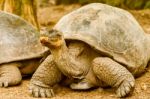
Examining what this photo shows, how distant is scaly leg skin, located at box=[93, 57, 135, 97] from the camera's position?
17.8 feet

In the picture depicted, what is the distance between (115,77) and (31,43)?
4.55 feet

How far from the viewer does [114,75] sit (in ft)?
18.1

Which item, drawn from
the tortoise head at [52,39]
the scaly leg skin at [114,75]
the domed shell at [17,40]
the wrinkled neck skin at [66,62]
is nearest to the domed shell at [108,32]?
the scaly leg skin at [114,75]

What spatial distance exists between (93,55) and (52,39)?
685 mm

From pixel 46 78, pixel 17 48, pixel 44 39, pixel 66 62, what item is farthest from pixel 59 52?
pixel 17 48

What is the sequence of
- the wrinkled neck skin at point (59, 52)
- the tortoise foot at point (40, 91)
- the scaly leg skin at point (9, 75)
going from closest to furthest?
the wrinkled neck skin at point (59, 52)
the tortoise foot at point (40, 91)
the scaly leg skin at point (9, 75)

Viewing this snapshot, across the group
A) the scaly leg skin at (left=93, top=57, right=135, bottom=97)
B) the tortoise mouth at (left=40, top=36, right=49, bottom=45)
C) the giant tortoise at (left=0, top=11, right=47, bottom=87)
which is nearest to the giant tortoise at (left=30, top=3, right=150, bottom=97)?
the scaly leg skin at (left=93, top=57, right=135, bottom=97)

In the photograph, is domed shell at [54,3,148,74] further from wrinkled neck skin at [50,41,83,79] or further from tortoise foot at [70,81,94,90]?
tortoise foot at [70,81,94,90]

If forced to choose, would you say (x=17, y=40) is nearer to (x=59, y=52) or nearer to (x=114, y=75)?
(x=59, y=52)

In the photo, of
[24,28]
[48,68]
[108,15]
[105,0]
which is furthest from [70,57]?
[105,0]

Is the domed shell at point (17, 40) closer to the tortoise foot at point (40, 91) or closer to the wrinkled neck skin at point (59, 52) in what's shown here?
the tortoise foot at point (40, 91)

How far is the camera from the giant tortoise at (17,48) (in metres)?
6.27

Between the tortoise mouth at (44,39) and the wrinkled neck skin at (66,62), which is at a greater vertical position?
the tortoise mouth at (44,39)

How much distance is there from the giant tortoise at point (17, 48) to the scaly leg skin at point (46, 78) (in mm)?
412
